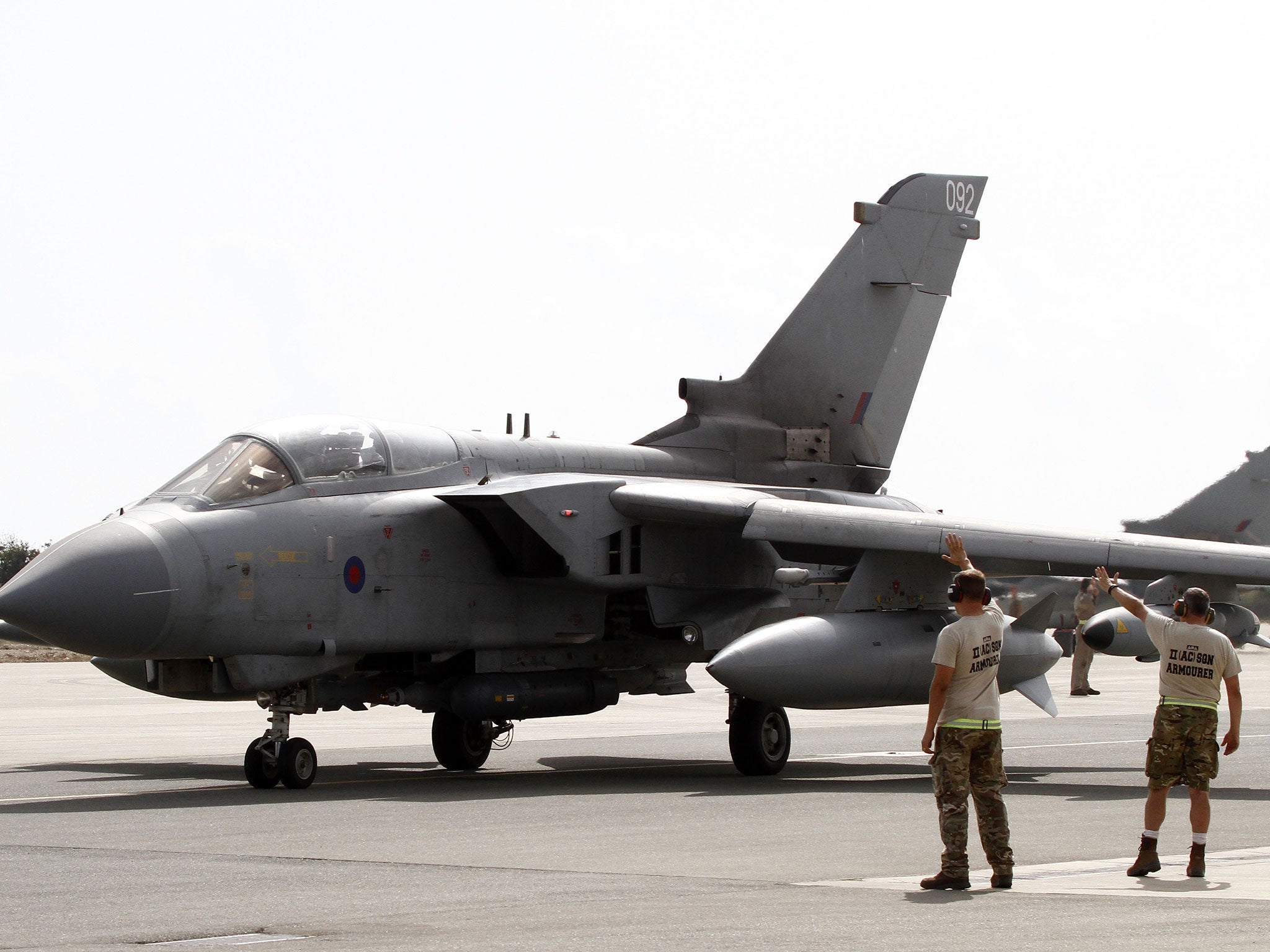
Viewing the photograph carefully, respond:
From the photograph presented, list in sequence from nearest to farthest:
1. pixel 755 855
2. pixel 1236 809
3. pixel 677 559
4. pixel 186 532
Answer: pixel 755 855
pixel 1236 809
pixel 186 532
pixel 677 559

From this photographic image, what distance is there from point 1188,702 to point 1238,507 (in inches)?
724

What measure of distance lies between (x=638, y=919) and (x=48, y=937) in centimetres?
231

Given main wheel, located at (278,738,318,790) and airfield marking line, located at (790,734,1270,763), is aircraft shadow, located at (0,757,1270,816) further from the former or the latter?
airfield marking line, located at (790,734,1270,763)

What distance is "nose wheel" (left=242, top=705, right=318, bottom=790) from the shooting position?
42.4 ft

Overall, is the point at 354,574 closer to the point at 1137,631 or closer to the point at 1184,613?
the point at 1137,631

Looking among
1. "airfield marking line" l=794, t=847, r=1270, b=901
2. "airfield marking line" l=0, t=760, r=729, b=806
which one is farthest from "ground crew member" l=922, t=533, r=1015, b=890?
"airfield marking line" l=0, t=760, r=729, b=806

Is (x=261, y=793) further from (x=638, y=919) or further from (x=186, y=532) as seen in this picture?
(x=638, y=919)

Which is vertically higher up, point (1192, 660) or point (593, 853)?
point (1192, 660)

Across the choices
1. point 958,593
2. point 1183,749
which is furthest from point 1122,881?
point 958,593

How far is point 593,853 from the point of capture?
9.23 metres

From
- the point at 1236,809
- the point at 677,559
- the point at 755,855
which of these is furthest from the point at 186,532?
the point at 1236,809

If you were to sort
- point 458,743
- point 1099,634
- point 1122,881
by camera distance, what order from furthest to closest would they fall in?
point 458,743 → point 1099,634 → point 1122,881

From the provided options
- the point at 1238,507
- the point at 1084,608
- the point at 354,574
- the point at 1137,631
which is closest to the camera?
the point at 354,574

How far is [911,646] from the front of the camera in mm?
13797
